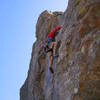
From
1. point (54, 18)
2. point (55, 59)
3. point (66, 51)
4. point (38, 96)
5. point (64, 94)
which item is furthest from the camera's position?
point (54, 18)

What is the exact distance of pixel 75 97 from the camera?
15469 mm

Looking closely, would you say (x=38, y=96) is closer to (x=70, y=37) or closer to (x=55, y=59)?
(x=55, y=59)

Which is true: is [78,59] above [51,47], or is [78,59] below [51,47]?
below

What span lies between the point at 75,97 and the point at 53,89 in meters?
4.44

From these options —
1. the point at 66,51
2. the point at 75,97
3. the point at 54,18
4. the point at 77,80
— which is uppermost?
the point at 54,18

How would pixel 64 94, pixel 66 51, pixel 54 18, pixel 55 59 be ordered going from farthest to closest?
pixel 54 18
pixel 55 59
pixel 66 51
pixel 64 94

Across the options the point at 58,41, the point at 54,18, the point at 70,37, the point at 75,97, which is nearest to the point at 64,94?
the point at 75,97

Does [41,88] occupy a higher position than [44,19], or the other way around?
[44,19]

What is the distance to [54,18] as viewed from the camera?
99.5 feet

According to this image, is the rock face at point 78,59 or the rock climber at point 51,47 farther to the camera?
the rock climber at point 51,47

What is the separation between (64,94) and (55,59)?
4.54 m

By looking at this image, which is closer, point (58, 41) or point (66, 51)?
point (66, 51)

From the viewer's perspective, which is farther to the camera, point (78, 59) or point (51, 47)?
point (51, 47)

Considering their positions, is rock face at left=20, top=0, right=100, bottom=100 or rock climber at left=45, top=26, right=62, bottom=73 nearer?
rock face at left=20, top=0, right=100, bottom=100
